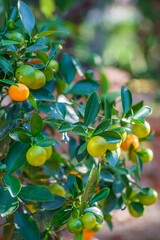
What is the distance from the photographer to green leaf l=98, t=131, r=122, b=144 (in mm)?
455

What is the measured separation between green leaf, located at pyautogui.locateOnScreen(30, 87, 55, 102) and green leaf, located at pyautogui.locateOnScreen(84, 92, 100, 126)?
0.07 metres

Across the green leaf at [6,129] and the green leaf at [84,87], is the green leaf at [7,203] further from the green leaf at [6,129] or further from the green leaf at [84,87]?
the green leaf at [84,87]

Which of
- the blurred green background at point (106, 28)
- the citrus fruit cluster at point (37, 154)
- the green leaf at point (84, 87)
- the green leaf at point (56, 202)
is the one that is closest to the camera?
the citrus fruit cluster at point (37, 154)

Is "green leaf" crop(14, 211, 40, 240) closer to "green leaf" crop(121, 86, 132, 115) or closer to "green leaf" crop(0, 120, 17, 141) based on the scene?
"green leaf" crop(0, 120, 17, 141)

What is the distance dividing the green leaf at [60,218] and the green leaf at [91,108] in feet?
0.48

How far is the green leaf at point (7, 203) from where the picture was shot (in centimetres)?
46

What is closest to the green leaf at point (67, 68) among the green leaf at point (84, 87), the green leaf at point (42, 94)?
the green leaf at point (84, 87)

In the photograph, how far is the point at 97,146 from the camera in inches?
17.6

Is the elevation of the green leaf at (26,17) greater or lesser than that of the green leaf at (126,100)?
greater

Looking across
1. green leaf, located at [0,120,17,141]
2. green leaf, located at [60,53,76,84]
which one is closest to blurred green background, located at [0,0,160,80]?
green leaf, located at [60,53,76,84]

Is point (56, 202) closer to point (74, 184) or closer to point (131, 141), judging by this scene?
point (74, 184)

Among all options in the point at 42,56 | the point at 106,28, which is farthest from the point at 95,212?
the point at 106,28

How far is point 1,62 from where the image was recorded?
46cm

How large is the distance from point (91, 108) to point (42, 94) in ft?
0.32
